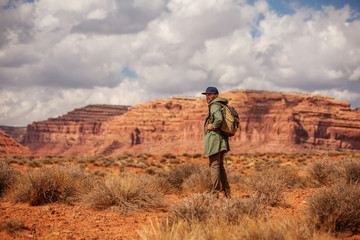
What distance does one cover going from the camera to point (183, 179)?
8.02 meters

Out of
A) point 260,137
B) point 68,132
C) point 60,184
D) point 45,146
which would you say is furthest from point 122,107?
point 60,184

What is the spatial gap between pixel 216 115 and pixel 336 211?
2.43 meters

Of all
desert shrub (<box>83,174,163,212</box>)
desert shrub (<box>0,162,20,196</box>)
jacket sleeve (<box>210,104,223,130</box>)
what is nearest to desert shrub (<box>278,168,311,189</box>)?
jacket sleeve (<box>210,104,223,130</box>)

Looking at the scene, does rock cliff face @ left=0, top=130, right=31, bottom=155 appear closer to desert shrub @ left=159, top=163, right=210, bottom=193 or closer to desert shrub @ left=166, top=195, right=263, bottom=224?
desert shrub @ left=159, top=163, right=210, bottom=193

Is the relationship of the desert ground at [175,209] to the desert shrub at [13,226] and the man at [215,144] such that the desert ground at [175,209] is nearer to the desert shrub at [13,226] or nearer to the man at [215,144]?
the desert shrub at [13,226]

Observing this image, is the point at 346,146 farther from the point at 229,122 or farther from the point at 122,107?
the point at 122,107

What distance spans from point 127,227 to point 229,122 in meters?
2.48

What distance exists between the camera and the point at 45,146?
11894 centimetres

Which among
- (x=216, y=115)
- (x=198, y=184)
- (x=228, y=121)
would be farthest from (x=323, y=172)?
(x=216, y=115)

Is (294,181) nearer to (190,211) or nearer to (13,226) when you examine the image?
(190,211)

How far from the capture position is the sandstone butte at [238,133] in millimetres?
83750

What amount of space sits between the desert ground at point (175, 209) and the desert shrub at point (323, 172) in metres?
0.02

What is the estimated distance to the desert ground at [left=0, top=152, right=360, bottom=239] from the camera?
2947 mm

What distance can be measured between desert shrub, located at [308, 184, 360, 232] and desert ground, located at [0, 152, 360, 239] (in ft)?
0.04
